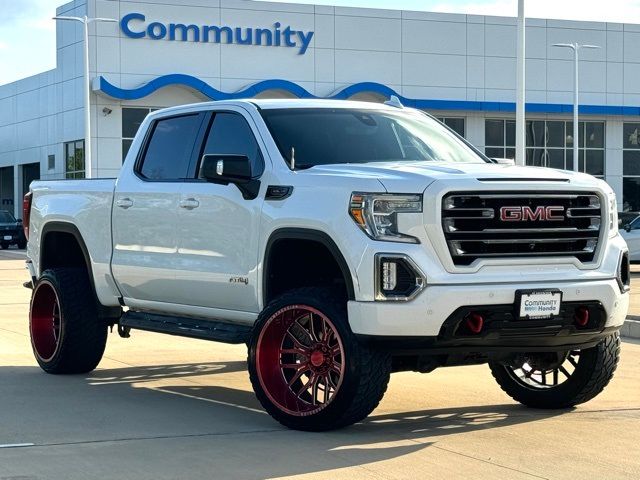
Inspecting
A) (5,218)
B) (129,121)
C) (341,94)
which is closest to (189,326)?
(5,218)

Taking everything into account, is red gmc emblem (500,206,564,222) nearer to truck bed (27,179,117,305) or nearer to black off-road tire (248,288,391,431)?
black off-road tire (248,288,391,431)

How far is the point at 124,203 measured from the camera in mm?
10133

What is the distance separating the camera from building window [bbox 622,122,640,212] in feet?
207

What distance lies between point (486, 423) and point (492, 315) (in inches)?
44.7

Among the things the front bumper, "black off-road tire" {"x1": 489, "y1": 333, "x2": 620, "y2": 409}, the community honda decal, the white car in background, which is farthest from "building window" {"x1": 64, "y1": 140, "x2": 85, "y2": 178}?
the front bumper

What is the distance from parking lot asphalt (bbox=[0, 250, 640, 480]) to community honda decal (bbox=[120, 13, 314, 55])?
43387 millimetres

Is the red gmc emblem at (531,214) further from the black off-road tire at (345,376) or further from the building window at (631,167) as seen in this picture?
the building window at (631,167)

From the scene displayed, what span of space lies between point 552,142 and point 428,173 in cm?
5431

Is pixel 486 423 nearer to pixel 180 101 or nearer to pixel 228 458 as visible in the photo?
pixel 228 458

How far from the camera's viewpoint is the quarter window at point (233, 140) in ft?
29.7

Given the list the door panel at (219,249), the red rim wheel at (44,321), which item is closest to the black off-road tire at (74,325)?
the red rim wheel at (44,321)

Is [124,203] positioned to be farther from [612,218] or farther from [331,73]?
[331,73]

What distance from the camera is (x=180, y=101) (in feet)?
178

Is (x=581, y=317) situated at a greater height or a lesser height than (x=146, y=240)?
lesser
